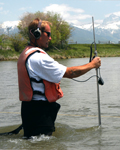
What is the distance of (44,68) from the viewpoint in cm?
433

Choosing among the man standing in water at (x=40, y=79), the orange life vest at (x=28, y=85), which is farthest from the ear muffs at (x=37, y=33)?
the orange life vest at (x=28, y=85)

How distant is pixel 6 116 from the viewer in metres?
7.37

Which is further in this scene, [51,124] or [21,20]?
[21,20]

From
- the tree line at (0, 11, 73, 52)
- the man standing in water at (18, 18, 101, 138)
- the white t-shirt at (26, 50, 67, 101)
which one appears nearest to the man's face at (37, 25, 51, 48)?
the man standing in water at (18, 18, 101, 138)

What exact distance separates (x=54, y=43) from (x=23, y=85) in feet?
218

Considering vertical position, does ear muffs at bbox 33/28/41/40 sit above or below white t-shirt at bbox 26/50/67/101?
above

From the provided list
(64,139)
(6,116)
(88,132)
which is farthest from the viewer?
(6,116)

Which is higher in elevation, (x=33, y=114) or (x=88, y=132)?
(x=33, y=114)

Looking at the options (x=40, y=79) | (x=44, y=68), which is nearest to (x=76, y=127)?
(x=40, y=79)

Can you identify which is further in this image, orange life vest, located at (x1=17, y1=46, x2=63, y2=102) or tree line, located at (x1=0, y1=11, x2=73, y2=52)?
tree line, located at (x1=0, y1=11, x2=73, y2=52)

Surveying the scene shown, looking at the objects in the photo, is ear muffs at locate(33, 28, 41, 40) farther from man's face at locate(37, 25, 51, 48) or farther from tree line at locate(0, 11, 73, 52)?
tree line at locate(0, 11, 73, 52)

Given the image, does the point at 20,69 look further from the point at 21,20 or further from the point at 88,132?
the point at 21,20

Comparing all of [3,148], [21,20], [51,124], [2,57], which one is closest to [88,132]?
[51,124]

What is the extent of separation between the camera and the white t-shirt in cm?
433
